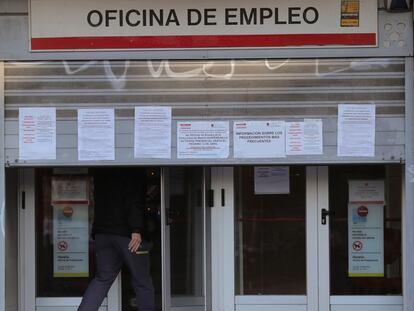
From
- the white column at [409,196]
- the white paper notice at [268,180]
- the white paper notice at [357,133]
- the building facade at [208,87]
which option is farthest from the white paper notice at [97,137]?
the white column at [409,196]

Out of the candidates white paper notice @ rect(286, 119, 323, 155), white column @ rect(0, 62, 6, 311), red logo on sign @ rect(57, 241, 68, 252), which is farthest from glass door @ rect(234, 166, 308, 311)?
white column @ rect(0, 62, 6, 311)

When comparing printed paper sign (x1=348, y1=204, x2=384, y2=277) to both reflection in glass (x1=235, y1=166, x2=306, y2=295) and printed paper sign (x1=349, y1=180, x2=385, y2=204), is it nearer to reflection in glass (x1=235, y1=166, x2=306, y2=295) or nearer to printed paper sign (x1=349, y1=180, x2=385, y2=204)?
printed paper sign (x1=349, y1=180, x2=385, y2=204)

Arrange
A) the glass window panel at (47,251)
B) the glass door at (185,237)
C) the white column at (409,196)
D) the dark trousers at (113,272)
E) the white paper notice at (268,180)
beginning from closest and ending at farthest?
the white column at (409,196) → the dark trousers at (113,272) → the white paper notice at (268,180) → the glass window panel at (47,251) → the glass door at (185,237)

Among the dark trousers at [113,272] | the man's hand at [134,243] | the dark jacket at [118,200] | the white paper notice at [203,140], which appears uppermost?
the white paper notice at [203,140]

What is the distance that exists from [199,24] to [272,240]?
2.05m

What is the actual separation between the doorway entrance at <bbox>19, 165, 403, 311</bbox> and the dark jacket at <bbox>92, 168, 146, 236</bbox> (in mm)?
210

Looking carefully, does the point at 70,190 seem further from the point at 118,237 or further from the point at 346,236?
the point at 346,236

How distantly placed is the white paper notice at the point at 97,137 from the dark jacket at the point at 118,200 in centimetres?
35

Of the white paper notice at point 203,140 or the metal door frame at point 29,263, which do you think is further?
the metal door frame at point 29,263

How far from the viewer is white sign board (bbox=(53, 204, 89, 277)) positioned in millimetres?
6238

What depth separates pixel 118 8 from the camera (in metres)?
5.49

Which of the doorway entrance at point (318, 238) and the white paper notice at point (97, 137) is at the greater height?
the white paper notice at point (97, 137)

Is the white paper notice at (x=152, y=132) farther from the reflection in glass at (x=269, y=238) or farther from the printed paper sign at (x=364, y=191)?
the printed paper sign at (x=364, y=191)

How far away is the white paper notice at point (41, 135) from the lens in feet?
18.1
